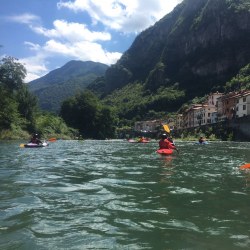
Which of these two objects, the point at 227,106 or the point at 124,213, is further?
the point at 227,106

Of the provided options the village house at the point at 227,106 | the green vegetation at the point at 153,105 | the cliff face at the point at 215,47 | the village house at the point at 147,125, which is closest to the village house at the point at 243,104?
the village house at the point at 227,106

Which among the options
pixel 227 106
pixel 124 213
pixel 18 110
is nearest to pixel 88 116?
pixel 18 110

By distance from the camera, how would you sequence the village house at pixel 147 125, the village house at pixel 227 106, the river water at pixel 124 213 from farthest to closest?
the village house at pixel 147 125 < the village house at pixel 227 106 < the river water at pixel 124 213

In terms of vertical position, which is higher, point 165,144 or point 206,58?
point 206,58

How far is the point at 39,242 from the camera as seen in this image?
20.0 ft

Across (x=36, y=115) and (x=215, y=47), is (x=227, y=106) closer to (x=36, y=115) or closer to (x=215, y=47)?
(x=36, y=115)

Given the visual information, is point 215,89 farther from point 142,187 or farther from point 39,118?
point 142,187

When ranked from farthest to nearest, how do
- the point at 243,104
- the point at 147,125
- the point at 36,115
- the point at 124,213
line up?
1. the point at 147,125
2. the point at 36,115
3. the point at 243,104
4. the point at 124,213

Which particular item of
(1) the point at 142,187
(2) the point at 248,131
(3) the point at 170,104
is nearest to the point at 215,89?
(3) the point at 170,104

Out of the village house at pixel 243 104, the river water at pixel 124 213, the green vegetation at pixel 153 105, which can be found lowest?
the river water at pixel 124 213

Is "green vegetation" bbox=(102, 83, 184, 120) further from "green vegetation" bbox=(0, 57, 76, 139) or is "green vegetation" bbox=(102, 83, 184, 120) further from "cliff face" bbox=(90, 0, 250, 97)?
"green vegetation" bbox=(0, 57, 76, 139)

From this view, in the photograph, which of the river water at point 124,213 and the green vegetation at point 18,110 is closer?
the river water at point 124,213

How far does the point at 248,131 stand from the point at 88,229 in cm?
6781

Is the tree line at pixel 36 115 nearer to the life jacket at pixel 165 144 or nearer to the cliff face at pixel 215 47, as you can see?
the life jacket at pixel 165 144
